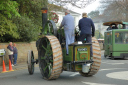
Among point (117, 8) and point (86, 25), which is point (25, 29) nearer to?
point (86, 25)

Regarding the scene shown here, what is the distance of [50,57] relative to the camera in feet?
31.4

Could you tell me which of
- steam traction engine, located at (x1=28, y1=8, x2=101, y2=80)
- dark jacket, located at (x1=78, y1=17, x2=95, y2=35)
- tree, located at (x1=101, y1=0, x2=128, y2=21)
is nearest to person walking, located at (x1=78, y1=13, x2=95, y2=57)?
dark jacket, located at (x1=78, y1=17, x2=95, y2=35)

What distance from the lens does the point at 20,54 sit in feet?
66.1

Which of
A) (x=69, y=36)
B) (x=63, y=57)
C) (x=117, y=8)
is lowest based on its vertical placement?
(x=63, y=57)

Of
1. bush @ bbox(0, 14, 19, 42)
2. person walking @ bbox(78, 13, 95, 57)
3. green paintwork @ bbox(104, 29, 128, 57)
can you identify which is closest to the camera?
person walking @ bbox(78, 13, 95, 57)

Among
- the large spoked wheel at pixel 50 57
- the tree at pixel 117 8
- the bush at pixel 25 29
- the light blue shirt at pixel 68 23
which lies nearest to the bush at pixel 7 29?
the bush at pixel 25 29

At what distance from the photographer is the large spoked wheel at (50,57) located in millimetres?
8977

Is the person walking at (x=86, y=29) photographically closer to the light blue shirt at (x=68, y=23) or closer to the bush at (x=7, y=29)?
the light blue shirt at (x=68, y=23)

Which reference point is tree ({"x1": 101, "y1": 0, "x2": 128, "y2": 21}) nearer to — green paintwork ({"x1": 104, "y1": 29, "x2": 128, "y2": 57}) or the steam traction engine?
green paintwork ({"x1": 104, "y1": 29, "x2": 128, "y2": 57})

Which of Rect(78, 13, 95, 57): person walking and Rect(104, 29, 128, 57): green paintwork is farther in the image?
Rect(104, 29, 128, 57): green paintwork

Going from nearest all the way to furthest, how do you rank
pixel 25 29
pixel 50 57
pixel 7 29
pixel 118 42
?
pixel 50 57 → pixel 7 29 → pixel 25 29 → pixel 118 42

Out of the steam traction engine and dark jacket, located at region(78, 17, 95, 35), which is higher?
dark jacket, located at region(78, 17, 95, 35)

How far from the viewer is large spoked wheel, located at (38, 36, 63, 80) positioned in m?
8.98

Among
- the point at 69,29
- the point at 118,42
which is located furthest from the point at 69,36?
the point at 118,42
